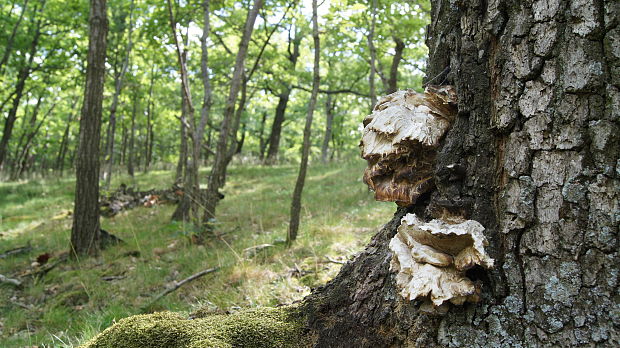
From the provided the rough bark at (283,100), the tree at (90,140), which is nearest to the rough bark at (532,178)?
the tree at (90,140)

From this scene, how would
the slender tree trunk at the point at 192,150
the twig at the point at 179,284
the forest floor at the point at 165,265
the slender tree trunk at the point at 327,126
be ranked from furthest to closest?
1. the slender tree trunk at the point at 327,126
2. the slender tree trunk at the point at 192,150
3. the twig at the point at 179,284
4. the forest floor at the point at 165,265

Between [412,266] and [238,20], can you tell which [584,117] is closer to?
[412,266]

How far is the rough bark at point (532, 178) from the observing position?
116cm

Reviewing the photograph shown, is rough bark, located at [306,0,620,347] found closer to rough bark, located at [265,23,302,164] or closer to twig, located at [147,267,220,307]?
twig, located at [147,267,220,307]

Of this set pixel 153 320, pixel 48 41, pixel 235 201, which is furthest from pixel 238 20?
pixel 153 320

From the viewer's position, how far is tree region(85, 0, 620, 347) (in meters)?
1.16

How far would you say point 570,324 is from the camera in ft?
3.86

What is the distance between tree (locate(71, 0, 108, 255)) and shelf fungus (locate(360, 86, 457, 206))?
6.45m

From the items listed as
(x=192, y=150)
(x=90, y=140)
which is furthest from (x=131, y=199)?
(x=192, y=150)

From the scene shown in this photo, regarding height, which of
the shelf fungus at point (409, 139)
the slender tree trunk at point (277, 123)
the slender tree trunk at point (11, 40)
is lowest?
the shelf fungus at point (409, 139)

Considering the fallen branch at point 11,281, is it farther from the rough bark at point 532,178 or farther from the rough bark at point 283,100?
the rough bark at point 283,100

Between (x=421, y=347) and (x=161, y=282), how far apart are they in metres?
4.49

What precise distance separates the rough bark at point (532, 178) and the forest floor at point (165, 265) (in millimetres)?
1410

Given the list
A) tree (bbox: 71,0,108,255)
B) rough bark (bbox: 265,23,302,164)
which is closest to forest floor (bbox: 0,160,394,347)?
tree (bbox: 71,0,108,255)
